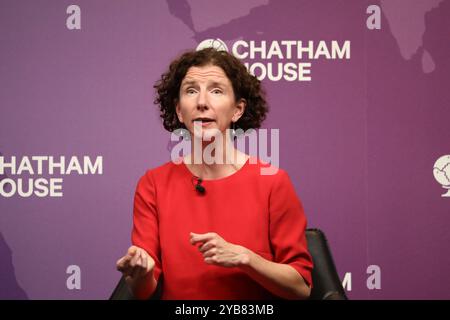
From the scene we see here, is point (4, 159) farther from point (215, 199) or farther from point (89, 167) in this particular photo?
point (215, 199)

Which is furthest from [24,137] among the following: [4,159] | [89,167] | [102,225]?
[102,225]

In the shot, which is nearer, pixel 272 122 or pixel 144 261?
pixel 144 261

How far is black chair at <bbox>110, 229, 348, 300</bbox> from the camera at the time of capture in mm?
1711

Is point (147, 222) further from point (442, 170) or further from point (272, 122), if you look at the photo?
point (442, 170)

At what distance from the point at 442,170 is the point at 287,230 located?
3.90 feet

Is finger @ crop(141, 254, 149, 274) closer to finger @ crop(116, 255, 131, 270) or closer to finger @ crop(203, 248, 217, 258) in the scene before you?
finger @ crop(116, 255, 131, 270)

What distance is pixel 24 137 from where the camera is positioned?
8.33 ft

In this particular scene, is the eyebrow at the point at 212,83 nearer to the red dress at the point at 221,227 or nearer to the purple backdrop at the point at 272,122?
the red dress at the point at 221,227

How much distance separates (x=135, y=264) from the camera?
144cm

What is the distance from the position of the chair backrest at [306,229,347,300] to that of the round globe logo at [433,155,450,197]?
0.91 m

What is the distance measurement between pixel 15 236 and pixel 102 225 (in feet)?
1.25

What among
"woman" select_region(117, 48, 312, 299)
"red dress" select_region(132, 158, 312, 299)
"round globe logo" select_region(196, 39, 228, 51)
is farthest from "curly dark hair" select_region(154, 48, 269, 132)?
"round globe logo" select_region(196, 39, 228, 51)

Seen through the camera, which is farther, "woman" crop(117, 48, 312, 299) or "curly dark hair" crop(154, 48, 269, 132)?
"curly dark hair" crop(154, 48, 269, 132)

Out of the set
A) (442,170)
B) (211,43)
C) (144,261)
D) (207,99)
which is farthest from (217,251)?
(442,170)
